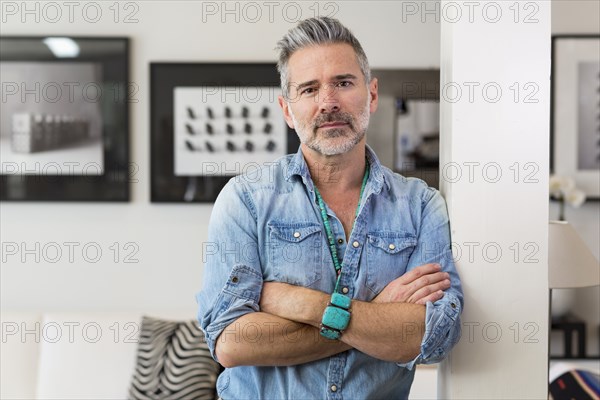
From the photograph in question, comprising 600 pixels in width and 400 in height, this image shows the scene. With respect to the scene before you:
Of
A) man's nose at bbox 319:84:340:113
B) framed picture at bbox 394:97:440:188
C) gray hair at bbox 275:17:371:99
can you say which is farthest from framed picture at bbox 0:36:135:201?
man's nose at bbox 319:84:340:113

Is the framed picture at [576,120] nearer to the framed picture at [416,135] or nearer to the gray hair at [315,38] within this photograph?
the framed picture at [416,135]

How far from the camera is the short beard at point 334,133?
5.50 ft

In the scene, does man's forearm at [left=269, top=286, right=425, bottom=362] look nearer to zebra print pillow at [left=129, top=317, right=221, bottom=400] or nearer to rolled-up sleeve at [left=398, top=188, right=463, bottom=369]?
rolled-up sleeve at [left=398, top=188, right=463, bottom=369]

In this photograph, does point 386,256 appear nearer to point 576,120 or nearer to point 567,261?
point 567,261

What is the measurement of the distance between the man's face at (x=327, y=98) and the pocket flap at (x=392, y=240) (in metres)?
0.20

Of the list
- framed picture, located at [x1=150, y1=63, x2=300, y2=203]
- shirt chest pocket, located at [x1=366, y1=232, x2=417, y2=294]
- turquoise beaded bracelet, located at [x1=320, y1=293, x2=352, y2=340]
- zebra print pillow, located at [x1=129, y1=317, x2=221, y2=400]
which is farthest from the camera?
framed picture, located at [x1=150, y1=63, x2=300, y2=203]

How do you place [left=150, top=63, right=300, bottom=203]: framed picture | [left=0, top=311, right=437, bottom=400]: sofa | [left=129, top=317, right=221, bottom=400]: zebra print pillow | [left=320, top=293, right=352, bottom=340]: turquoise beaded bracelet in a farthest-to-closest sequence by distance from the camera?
[left=150, top=63, right=300, bottom=203]: framed picture
[left=0, top=311, right=437, bottom=400]: sofa
[left=129, top=317, right=221, bottom=400]: zebra print pillow
[left=320, top=293, right=352, bottom=340]: turquoise beaded bracelet

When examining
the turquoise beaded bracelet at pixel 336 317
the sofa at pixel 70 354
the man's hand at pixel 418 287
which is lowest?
the sofa at pixel 70 354

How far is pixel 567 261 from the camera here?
83.9 inches

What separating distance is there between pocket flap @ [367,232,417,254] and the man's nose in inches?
11.5

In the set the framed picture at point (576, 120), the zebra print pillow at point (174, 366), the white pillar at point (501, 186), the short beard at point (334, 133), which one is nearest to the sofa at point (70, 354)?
the zebra print pillow at point (174, 366)

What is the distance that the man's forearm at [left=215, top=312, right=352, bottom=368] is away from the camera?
159 cm

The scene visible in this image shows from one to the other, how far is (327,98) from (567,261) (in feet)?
2.99

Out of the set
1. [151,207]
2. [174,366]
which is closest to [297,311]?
[174,366]
